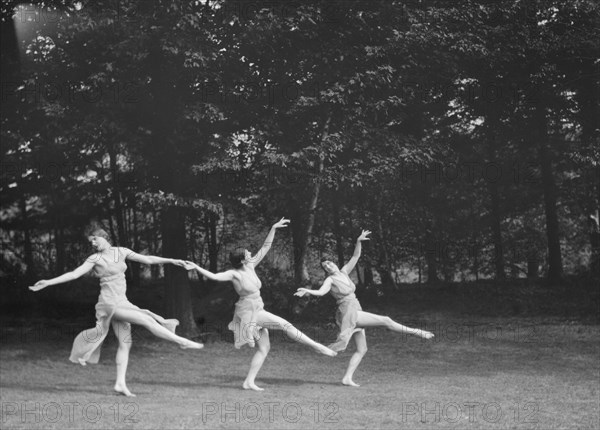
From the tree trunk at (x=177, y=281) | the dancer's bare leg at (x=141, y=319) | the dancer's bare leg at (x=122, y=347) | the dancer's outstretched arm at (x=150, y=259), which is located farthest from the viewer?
the tree trunk at (x=177, y=281)

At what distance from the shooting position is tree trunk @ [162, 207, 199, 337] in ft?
68.9

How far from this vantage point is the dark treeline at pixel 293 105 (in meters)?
19.3

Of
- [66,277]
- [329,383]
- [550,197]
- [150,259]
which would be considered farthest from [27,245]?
[150,259]

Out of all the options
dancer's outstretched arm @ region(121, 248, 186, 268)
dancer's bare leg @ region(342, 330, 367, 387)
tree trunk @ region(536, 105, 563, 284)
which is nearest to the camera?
dancer's outstretched arm @ region(121, 248, 186, 268)

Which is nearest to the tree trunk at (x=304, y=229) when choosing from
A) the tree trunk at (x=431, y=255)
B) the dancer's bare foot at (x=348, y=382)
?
the tree trunk at (x=431, y=255)

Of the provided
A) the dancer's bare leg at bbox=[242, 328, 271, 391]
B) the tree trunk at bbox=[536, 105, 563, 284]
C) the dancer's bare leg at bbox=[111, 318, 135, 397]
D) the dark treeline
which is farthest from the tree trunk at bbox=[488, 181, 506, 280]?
the dancer's bare leg at bbox=[111, 318, 135, 397]

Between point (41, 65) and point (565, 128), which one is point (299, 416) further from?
point (565, 128)

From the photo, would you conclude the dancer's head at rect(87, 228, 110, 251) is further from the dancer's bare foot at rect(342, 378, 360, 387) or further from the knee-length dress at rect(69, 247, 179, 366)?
the dancer's bare foot at rect(342, 378, 360, 387)

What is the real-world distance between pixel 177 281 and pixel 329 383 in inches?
257

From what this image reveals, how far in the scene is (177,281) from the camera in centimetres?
2130

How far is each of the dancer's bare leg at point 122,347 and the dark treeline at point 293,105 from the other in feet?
18.7

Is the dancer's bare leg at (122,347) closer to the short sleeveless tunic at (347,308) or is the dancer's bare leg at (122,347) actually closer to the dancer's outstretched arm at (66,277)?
the dancer's outstretched arm at (66,277)

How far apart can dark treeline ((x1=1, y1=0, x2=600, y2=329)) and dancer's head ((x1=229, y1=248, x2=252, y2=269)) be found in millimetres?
5303

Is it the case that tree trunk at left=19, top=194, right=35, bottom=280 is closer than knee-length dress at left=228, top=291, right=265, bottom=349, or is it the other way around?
knee-length dress at left=228, top=291, right=265, bottom=349
